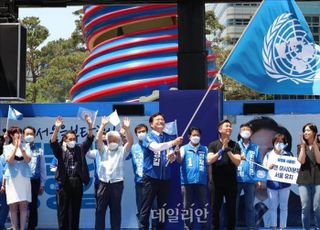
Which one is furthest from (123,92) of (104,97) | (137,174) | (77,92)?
(137,174)

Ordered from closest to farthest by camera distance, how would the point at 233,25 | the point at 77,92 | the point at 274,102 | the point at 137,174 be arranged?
1. the point at 137,174
2. the point at 274,102
3. the point at 77,92
4. the point at 233,25

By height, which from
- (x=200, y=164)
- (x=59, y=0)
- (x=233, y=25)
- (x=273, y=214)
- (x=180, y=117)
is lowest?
(x=273, y=214)

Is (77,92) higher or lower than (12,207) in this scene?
higher

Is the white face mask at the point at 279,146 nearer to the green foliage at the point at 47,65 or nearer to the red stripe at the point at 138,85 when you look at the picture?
the red stripe at the point at 138,85

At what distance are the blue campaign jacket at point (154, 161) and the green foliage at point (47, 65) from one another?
110 feet

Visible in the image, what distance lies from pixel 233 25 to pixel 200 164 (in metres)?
81.2

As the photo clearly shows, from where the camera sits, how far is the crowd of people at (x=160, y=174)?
10.4 metres

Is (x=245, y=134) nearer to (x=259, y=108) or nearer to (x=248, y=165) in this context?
(x=248, y=165)

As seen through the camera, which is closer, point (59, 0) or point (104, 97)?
point (59, 0)

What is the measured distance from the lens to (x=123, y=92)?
16891mm

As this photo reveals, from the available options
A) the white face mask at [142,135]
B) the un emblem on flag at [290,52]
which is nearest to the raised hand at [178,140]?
the white face mask at [142,135]

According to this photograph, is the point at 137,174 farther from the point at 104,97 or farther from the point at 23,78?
the point at 104,97

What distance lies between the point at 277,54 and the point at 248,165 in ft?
6.13

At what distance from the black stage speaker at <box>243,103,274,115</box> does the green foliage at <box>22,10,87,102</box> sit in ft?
105
